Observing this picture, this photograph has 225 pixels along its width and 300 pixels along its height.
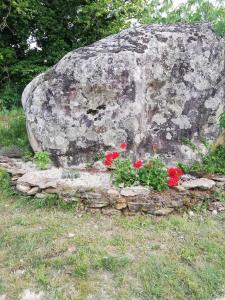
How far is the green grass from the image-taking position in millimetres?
3365

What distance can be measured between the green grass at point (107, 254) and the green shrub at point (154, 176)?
0.47 meters

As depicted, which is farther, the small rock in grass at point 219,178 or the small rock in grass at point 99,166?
the small rock in grass at point 99,166

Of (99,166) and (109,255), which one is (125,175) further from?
(109,255)

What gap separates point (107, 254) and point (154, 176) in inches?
58.0

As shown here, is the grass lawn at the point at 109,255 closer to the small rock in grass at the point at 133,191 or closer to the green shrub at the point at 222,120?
the small rock in grass at the point at 133,191

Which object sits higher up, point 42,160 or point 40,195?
point 42,160

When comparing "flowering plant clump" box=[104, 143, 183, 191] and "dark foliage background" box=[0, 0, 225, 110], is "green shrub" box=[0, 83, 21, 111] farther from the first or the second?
"flowering plant clump" box=[104, 143, 183, 191]

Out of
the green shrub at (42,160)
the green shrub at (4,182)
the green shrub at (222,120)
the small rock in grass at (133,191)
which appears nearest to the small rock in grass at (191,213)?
the small rock in grass at (133,191)

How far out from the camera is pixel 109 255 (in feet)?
12.5

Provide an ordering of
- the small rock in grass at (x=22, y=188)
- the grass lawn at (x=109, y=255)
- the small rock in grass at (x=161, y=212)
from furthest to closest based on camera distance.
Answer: the small rock in grass at (x=22, y=188) → the small rock in grass at (x=161, y=212) → the grass lawn at (x=109, y=255)

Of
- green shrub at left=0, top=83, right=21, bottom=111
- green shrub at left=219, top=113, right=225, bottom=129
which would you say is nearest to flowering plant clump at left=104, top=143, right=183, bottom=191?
green shrub at left=219, top=113, right=225, bottom=129

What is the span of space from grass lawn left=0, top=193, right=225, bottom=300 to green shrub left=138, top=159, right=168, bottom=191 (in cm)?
48

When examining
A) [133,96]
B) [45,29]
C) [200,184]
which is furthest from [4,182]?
[45,29]

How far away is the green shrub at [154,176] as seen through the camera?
4801mm
